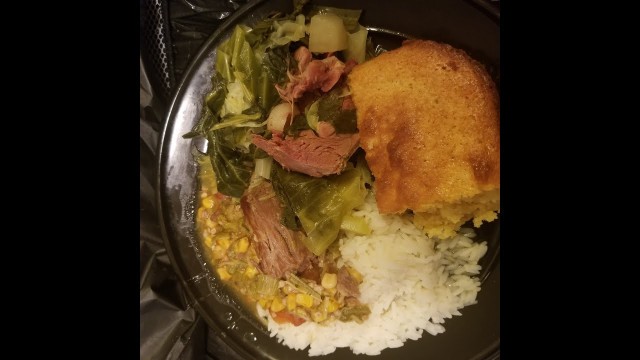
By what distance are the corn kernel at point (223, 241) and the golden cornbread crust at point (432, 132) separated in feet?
4.87

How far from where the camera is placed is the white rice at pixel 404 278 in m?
3.55

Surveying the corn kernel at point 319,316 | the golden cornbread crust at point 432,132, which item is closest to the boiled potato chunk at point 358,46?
the golden cornbread crust at point 432,132

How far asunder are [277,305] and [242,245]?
0.58 metres

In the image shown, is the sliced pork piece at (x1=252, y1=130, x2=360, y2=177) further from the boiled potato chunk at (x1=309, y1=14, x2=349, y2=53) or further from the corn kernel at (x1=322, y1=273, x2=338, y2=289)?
the corn kernel at (x1=322, y1=273, x2=338, y2=289)

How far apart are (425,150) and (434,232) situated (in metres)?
0.65

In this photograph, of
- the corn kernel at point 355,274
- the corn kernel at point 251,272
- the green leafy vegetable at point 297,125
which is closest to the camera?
the green leafy vegetable at point 297,125

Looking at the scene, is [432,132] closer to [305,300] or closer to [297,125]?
[297,125]

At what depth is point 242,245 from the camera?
13.0 feet

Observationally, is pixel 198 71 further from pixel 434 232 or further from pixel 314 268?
pixel 434 232

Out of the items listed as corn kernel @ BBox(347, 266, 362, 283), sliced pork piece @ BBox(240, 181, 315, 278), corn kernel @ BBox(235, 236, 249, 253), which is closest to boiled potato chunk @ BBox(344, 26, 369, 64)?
sliced pork piece @ BBox(240, 181, 315, 278)

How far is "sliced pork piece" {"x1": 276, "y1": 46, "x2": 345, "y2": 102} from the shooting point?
342 cm

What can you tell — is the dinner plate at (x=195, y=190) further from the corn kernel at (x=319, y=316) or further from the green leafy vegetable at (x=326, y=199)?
the green leafy vegetable at (x=326, y=199)

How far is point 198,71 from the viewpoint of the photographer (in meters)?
3.88

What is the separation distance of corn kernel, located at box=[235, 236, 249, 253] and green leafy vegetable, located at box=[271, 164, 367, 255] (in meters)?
0.65
